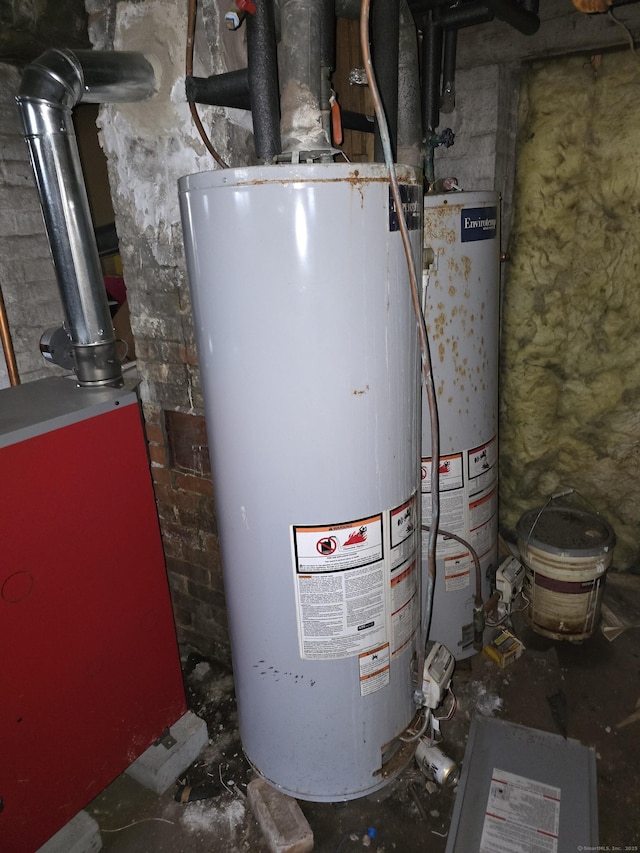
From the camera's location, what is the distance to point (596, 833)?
52.7 inches

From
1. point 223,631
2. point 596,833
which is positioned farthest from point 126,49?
point 596,833

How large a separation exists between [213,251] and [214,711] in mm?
1427

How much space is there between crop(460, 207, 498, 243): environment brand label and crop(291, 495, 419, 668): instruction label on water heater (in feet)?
2.41

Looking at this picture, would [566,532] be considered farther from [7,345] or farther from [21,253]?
[21,253]

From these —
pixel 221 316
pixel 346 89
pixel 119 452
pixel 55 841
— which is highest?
pixel 346 89

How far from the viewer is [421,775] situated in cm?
150

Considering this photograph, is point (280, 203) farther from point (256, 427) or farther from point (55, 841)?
point (55, 841)

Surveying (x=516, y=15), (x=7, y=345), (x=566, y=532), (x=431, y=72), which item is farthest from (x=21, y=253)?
(x=566, y=532)

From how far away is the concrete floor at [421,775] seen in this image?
137cm

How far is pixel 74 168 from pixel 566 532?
74.9 inches

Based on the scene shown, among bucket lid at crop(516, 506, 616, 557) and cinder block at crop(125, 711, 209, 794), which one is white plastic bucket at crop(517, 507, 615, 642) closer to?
bucket lid at crop(516, 506, 616, 557)

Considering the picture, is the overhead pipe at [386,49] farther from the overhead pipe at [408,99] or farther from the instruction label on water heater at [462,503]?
the instruction label on water heater at [462,503]

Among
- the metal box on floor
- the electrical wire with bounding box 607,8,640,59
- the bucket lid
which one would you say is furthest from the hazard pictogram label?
the electrical wire with bounding box 607,8,640,59

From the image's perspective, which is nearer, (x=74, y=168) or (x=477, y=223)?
(x=74, y=168)
